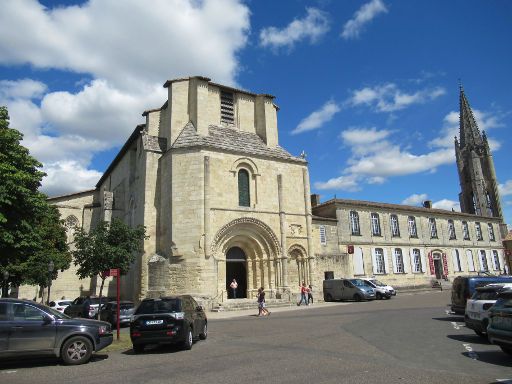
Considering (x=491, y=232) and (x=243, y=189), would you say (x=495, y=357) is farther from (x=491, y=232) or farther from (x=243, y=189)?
(x=491, y=232)

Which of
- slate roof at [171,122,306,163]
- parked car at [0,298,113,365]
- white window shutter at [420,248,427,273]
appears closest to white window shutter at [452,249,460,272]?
white window shutter at [420,248,427,273]

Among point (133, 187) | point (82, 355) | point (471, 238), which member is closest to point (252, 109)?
point (133, 187)

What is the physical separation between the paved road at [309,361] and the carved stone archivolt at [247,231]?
1142 centimetres

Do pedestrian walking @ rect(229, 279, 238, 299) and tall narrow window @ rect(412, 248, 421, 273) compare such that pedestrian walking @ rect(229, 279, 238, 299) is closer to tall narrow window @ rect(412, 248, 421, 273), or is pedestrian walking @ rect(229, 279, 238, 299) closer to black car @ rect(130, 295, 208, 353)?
black car @ rect(130, 295, 208, 353)

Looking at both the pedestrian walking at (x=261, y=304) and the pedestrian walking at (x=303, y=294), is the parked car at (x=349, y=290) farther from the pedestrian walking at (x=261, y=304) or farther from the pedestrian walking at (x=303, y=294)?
the pedestrian walking at (x=261, y=304)

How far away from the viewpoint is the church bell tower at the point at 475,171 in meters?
59.0

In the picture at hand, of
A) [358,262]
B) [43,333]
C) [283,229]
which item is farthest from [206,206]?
[358,262]

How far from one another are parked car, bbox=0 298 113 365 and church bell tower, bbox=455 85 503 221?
6090 centimetres

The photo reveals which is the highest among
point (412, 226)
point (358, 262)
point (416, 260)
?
point (412, 226)

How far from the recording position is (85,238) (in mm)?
17797

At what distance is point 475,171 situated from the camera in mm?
61000

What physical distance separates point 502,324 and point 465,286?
20.5 feet

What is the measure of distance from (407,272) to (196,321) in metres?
29.8

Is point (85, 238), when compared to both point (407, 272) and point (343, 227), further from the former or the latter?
point (407, 272)
